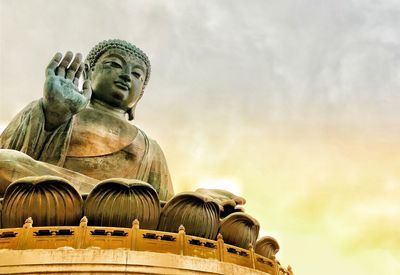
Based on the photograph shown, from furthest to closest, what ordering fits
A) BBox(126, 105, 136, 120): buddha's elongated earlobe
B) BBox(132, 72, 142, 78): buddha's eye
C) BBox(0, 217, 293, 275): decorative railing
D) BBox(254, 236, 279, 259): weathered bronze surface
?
BBox(126, 105, 136, 120): buddha's elongated earlobe → BBox(132, 72, 142, 78): buddha's eye → BBox(254, 236, 279, 259): weathered bronze surface → BBox(0, 217, 293, 275): decorative railing

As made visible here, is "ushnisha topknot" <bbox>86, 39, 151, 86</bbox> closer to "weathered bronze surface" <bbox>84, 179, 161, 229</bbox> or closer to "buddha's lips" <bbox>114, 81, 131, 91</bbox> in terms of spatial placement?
"buddha's lips" <bbox>114, 81, 131, 91</bbox>

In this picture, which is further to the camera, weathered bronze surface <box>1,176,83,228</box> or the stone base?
weathered bronze surface <box>1,176,83,228</box>

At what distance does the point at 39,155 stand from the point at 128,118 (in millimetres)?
2861

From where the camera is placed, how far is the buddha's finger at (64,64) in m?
7.25

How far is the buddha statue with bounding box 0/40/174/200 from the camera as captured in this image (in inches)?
271

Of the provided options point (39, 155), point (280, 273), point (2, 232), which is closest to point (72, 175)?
point (39, 155)

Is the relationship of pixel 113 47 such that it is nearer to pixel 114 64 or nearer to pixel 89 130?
pixel 114 64

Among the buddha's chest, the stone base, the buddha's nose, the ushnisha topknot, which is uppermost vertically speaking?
the ushnisha topknot

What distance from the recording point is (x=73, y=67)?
7.42 m

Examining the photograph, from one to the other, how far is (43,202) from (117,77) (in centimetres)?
415

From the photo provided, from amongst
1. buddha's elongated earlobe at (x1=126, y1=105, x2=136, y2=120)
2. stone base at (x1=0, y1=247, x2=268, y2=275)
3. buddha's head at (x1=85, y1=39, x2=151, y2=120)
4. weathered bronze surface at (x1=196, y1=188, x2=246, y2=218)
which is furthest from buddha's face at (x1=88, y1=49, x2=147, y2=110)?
stone base at (x1=0, y1=247, x2=268, y2=275)

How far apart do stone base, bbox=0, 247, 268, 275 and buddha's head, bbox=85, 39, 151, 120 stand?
15.2ft

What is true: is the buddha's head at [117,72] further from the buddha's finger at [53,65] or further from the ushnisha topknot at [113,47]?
the buddha's finger at [53,65]

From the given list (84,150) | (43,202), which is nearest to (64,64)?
(84,150)
